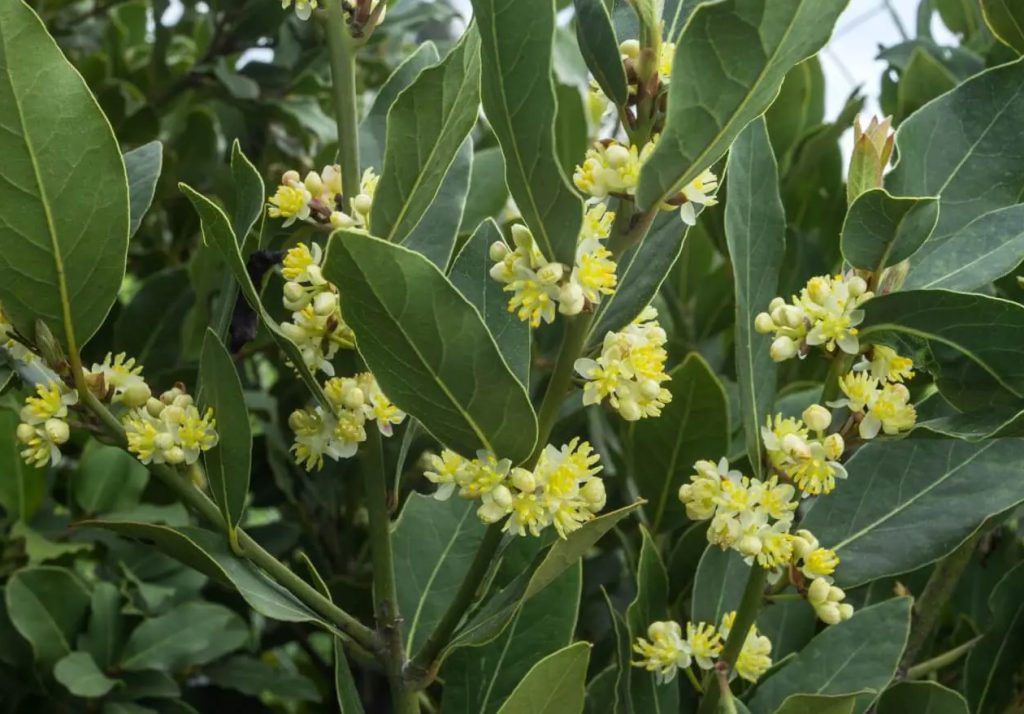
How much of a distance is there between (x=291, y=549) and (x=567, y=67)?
2.98 ft

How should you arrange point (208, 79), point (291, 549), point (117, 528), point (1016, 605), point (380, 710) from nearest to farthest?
point (117, 528), point (1016, 605), point (380, 710), point (291, 549), point (208, 79)

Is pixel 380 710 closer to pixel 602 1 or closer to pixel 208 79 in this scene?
pixel 208 79

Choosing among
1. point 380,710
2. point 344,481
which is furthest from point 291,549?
Answer: point 380,710

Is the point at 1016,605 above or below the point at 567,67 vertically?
below

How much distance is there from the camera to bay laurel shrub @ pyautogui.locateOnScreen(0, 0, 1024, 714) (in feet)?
2.03

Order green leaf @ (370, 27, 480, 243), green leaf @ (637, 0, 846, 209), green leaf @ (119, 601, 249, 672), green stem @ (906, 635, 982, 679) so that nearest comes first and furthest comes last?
green leaf @ (637, 0, 846, 209) → green leaf @ (370, 27, 480, 243) → green stem @ (906, 635, 982, 679) → green leaf @ (119, 601, 249, 672)

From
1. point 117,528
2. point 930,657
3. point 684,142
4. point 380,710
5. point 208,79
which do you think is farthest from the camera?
point 208,79

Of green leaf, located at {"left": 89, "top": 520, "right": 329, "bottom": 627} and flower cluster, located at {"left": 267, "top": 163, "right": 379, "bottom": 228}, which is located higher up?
flower cluster, located at {"left": 267, "top": 163, "right": 379, "bottom": 228}

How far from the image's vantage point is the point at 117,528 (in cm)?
72

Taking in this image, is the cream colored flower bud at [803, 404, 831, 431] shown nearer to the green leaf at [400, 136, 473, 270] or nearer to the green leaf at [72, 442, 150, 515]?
the green leaf at [400, 136, 473, 270]

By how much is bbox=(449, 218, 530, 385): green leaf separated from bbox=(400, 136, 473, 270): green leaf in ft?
0.06

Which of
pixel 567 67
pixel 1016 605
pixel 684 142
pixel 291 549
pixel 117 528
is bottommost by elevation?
pixel 291 549

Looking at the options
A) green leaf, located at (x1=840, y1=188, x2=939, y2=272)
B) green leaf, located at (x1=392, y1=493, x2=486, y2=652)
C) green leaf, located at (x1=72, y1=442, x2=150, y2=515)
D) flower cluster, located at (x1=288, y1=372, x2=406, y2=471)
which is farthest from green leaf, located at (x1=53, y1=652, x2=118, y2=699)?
green leaf, located at (x1=840, y1=188, x2=939, y2=272)

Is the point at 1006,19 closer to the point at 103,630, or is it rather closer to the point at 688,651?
the point at 688,651
